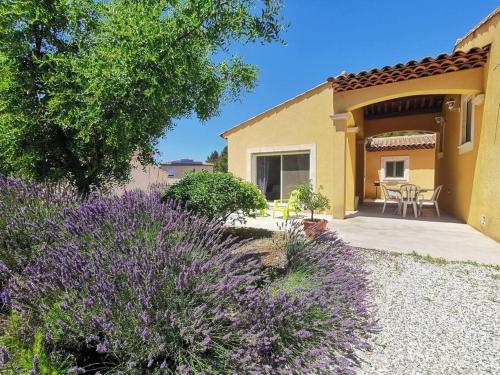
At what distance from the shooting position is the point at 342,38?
1088cm

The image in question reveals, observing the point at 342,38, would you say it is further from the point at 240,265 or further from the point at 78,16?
the point at 240,265

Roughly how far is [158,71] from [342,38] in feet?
33.7

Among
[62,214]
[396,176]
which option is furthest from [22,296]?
[396,176]

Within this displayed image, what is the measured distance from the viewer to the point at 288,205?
867 centimetres

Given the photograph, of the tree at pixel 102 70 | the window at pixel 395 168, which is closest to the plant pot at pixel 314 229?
the tree at pixel 102 70

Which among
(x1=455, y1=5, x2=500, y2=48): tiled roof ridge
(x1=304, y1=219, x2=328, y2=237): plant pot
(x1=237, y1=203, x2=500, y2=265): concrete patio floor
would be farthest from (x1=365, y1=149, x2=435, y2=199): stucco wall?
(x1=304, y1=219, x2=328, y2=237): plant pot

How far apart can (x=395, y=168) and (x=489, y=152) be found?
12206mm

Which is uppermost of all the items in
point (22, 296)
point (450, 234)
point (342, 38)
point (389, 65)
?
point (342, 38)

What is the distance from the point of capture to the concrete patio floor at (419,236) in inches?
212

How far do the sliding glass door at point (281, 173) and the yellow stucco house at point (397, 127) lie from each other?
0.04m

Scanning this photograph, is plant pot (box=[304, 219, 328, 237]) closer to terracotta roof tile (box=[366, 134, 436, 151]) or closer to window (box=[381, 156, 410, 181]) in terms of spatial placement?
terracotta roof tile (box=[366, 134, 436, 151])

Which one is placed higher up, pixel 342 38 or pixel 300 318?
pixel 342 38

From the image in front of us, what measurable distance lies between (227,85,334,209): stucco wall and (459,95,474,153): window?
3.86 meters

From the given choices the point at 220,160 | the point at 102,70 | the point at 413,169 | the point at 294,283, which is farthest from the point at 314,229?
the point at 220,160
